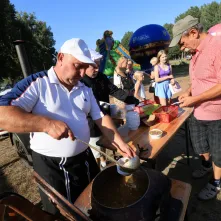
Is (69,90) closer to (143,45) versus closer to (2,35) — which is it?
(143,45)

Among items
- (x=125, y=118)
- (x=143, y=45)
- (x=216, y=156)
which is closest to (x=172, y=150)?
(x=216, y=156)

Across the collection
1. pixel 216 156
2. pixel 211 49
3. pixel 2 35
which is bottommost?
pixel 216 156

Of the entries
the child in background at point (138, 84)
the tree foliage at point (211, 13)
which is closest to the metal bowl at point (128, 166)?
the child in background at point (138, 84)

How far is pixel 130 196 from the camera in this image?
1172 mm

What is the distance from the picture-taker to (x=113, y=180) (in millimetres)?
1270

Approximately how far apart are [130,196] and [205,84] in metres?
1.50

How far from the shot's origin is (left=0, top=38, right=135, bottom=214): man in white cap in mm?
1165

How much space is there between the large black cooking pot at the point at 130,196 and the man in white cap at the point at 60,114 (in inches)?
10.4

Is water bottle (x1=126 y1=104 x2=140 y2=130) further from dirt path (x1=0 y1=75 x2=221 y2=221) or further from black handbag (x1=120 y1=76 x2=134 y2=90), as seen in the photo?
black handbag (x1=120 y1=76 x2=134 y2=90)

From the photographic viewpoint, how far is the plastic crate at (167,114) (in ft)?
8.04

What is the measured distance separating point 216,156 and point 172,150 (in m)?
1.60

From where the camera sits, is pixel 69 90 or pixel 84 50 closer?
pixel 84 50

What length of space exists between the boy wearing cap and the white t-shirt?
1300 millimetres

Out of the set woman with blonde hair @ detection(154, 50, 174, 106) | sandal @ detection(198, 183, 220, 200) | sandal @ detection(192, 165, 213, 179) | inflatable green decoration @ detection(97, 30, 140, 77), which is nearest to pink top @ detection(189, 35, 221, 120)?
sandal @ detection(198, 183, 220, 200)
